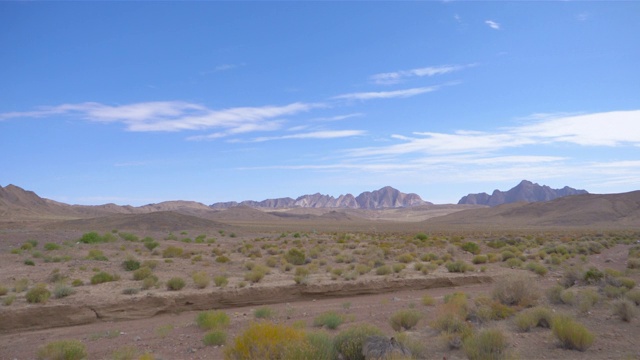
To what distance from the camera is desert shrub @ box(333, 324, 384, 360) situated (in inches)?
402

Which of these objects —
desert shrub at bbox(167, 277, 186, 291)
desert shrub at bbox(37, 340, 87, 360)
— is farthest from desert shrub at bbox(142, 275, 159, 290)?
desert shrub at bbox(37, 340, 87, 360)

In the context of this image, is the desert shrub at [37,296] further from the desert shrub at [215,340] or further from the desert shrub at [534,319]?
the desert shrub at [534,319]

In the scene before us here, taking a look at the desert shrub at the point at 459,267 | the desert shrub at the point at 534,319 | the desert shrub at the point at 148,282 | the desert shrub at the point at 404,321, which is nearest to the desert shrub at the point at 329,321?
the desert shrub at the point at 404,321

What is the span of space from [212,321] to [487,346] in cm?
818

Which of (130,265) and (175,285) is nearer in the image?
(175,285)

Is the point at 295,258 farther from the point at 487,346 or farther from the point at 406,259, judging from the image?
the point at 487,346

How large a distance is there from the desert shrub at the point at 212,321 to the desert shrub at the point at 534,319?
838cm

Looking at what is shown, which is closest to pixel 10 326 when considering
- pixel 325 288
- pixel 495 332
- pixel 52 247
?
pixel 325 288

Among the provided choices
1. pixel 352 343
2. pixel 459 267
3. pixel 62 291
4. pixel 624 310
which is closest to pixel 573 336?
pixel 624 310

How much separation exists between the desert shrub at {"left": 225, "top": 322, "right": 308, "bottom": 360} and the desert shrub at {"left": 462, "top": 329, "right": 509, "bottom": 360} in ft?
11.7

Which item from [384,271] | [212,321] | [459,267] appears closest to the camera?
[212,321]

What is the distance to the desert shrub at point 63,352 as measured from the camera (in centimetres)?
1202

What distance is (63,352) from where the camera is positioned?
12.1 m

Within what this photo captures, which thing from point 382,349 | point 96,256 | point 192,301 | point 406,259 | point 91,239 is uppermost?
point 91,239
